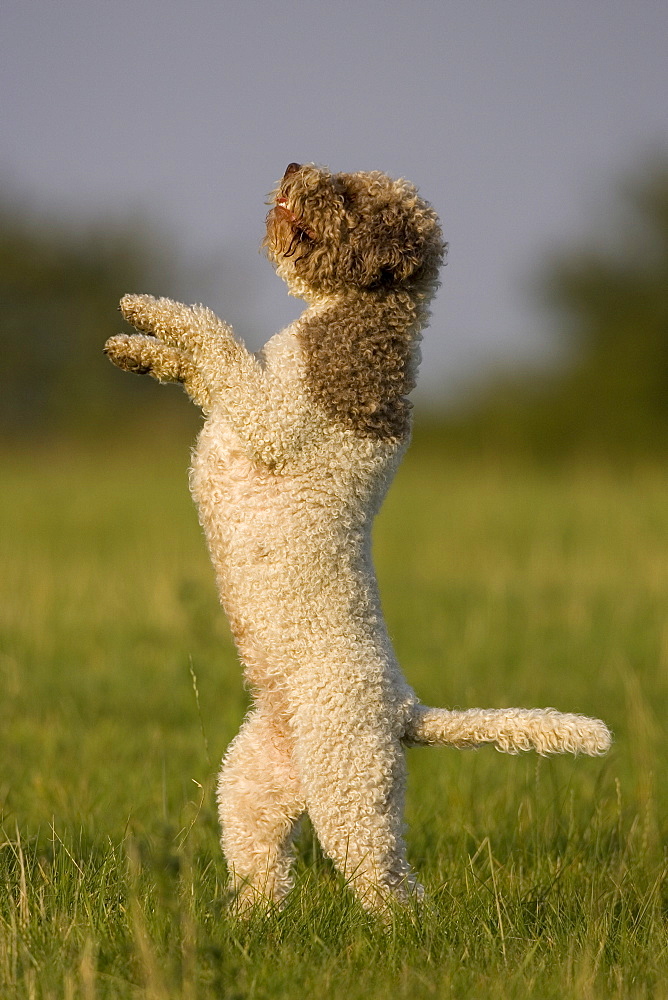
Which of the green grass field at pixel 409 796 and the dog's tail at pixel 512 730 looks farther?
the dog's tail at pixel 512 730

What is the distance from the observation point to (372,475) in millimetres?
2852

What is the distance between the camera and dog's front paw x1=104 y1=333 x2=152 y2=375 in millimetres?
2820

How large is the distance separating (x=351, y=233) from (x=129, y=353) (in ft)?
1.98

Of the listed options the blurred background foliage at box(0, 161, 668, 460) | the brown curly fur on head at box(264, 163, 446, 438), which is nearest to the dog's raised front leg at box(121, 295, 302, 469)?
the brown curly fur on head at box(264, 163, 446, 438)

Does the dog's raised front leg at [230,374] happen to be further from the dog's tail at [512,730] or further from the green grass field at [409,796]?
the green grass field at [409,796]

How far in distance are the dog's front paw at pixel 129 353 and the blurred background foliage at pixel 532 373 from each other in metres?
28.4

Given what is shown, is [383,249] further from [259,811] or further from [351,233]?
[259,811]

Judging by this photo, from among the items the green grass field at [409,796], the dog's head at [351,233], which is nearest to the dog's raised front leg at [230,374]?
the dog's head at [351,233]

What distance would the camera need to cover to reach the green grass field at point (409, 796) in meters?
2.62

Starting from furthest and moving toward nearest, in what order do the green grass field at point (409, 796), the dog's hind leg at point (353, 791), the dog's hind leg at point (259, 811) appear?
the dog's hind leg at point (259, 811), the dog's hind leg at point (353, 791), the green grass field at point (409, 796)

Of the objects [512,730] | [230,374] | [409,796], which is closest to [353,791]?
[512,730]

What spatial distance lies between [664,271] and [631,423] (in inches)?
198

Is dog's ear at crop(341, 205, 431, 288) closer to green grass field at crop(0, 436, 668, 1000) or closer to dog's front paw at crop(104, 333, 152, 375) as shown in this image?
dog's front paw at crop(104, 333, 152, 375)

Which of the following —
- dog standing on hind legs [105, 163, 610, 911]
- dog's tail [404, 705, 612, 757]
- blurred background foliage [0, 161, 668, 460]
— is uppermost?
blurred background foliage [0, 161, 668, 460]
